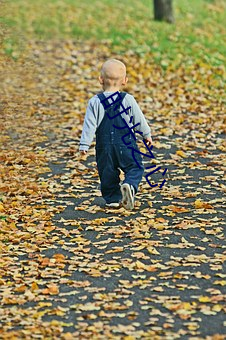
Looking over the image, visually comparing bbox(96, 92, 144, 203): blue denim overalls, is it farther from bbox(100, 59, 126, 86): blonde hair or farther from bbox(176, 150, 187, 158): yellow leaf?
bbox(176, 150, 187, 158): yellow leaf

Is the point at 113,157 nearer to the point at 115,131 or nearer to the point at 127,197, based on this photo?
the point at 115,131

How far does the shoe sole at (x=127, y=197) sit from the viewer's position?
24.1 ft

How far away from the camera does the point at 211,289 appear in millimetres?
5590

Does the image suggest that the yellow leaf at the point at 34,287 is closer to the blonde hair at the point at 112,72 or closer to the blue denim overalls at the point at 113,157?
the blue denim overalls at the point at 113,157

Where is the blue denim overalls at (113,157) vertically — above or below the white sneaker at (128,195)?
above

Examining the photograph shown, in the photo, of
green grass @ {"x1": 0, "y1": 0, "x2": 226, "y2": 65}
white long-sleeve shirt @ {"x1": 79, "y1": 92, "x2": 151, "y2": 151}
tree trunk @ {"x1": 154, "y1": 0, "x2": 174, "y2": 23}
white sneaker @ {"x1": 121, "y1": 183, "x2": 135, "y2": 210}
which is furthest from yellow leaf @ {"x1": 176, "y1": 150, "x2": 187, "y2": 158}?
tree trunk @ {"x1": 154, "y1": 0, "x2": 174, "y2": 23}

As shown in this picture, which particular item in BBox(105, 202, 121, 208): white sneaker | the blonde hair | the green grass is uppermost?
the green grass

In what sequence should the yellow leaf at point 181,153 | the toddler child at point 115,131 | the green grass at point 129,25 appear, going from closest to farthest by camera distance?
the toddler child at point 115,131
the yellow leaf at point 181,153
the green grass at point 129,25

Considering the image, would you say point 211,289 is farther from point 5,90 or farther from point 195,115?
point 5,90

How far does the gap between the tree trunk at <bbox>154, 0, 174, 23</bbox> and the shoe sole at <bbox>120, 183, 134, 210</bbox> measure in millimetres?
11402

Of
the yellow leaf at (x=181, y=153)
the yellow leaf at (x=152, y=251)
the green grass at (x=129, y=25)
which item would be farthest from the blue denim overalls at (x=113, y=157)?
the green grass at (x=129, y=25)

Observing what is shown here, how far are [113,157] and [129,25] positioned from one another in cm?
1051

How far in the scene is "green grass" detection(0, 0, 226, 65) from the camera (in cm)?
1600

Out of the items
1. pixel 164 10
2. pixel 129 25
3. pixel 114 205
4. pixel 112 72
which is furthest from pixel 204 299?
pixel 164 10
